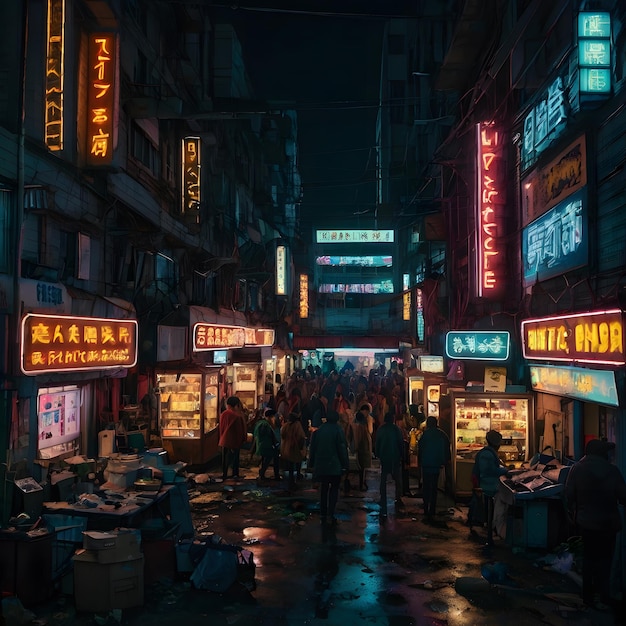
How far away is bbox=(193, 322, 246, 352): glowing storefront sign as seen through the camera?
17.5 meters

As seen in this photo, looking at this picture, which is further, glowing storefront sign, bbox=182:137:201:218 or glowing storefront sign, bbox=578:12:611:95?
glowing storefront sign, bbox=182:137:201:218

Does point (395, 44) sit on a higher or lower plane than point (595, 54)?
higher

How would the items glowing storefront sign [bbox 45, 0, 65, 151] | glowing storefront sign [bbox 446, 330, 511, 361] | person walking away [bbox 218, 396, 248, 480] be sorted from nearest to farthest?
glowing storefront sign [bbox 45, 0, 65, 151], glowing storefront sign [bbox 446, 330, 511, 361], person walking away [bbox 218, 396, 248, 480]

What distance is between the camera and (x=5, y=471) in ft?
30.0

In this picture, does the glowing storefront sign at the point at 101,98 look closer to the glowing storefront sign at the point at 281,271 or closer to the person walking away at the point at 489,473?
the person walking away at the point at 489,473

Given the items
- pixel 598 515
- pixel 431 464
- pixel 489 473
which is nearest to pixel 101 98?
pixel 431 464

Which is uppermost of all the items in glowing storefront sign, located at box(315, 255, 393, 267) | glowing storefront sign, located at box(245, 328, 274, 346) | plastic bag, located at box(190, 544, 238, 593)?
glowing storefront sign, located at box(315, 255, 393, 267)

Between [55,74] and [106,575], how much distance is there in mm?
8421

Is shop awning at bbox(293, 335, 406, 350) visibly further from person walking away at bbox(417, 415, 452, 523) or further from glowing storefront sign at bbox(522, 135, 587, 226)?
person walking away at bbox(417, 415, 452, 523)

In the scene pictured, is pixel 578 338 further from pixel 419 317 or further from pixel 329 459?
pixel 419 317

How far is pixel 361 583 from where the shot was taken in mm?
8742

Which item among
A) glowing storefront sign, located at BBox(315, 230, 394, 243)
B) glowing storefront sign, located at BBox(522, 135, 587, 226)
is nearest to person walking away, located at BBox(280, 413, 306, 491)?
glowing storefront sign, located at BBox(522, 135, 587, 226)

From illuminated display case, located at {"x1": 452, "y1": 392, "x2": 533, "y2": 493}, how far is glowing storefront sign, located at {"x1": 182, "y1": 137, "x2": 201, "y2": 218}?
10.7 metres

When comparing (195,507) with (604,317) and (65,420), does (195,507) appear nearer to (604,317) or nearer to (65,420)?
(65,420)
